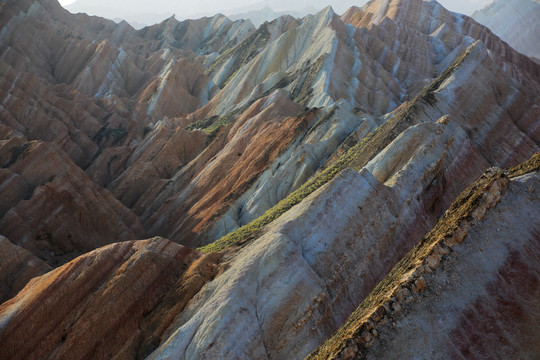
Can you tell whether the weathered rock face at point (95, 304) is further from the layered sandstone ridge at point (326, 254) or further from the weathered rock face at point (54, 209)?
the weathered rock face at point (54, 209)

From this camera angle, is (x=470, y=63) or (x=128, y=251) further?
(x=470, y=63)

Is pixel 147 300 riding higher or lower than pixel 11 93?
lower

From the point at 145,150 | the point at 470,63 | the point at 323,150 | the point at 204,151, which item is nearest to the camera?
the point at 470,63

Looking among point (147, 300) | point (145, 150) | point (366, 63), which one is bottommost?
point (147, 300)

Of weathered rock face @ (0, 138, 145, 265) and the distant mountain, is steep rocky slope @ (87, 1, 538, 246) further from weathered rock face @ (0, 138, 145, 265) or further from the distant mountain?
the distant mountain

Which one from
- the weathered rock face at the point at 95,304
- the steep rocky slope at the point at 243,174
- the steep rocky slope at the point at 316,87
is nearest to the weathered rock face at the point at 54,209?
the steep rocky slope at the point at 243,174

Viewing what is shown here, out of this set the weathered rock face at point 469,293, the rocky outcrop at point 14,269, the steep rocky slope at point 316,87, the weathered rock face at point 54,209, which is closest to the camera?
the weathered rock face at point 469,293

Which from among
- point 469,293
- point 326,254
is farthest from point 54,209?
point 469,293

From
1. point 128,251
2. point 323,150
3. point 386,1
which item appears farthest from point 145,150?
point 386,1

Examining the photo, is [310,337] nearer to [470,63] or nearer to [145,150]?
[470,63]
